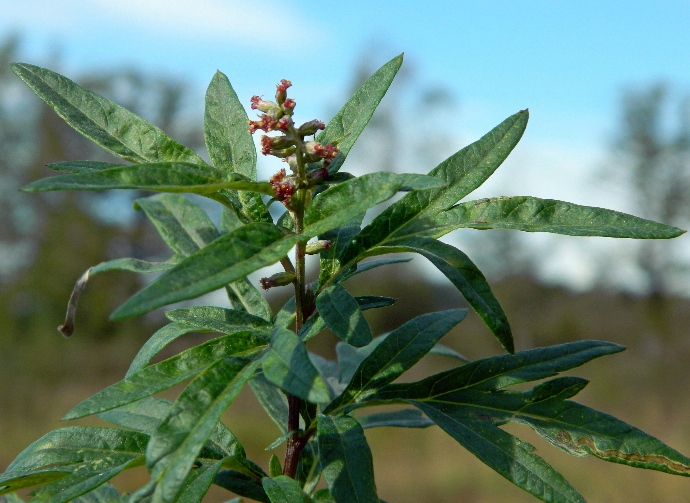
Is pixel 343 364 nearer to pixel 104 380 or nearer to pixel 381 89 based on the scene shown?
pixel 381 89

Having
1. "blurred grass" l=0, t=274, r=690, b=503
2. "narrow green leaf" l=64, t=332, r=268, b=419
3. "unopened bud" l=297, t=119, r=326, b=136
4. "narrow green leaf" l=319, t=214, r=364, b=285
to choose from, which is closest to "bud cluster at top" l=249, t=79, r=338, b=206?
"unopened bud" l=297, t=119, r=326, b=136

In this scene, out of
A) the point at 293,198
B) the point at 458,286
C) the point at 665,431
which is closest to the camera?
the point at 458,286

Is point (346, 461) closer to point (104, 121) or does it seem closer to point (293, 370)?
point (293, 370)

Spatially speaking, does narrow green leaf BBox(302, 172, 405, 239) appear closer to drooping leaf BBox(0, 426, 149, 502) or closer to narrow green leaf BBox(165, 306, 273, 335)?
narrow green leaf BBox(165, 306, 273, 335)

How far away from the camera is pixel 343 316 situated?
0.85 m

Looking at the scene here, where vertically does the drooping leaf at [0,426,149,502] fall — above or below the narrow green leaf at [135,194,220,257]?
below

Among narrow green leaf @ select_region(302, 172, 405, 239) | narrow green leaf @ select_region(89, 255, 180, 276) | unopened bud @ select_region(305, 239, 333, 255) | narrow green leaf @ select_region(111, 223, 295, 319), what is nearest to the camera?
narrow green leaf @ select_region(111, 223, 295, 319)

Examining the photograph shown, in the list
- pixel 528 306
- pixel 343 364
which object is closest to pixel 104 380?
pixel 528 306

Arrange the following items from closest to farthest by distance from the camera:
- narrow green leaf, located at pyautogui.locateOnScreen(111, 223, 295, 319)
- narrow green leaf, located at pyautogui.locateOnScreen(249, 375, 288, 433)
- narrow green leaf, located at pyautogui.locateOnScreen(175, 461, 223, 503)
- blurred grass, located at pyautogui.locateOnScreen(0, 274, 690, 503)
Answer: narrow green leaf, located at pyautogui.locateOnScreen(111, 223, 295, 319)
narrow green leaf, located at pyautogui.locateOnScreen(175, 461, 223, 503)
narrow green leaf, located at pyautogui.locateOnScreen(249, 375, 288, 433)
blurred grass, located at pyautogui.locateOnScreen(0, 274, 690, 503)

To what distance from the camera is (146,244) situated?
17906 millimetres

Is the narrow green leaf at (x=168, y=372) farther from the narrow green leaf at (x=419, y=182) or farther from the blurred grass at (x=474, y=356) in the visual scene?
the blurred grass at (x=474, y=356)

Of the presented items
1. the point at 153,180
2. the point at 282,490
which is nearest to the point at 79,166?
the point at 153,180

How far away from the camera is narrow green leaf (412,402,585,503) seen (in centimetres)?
87

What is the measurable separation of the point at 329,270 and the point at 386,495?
24.6 ft
